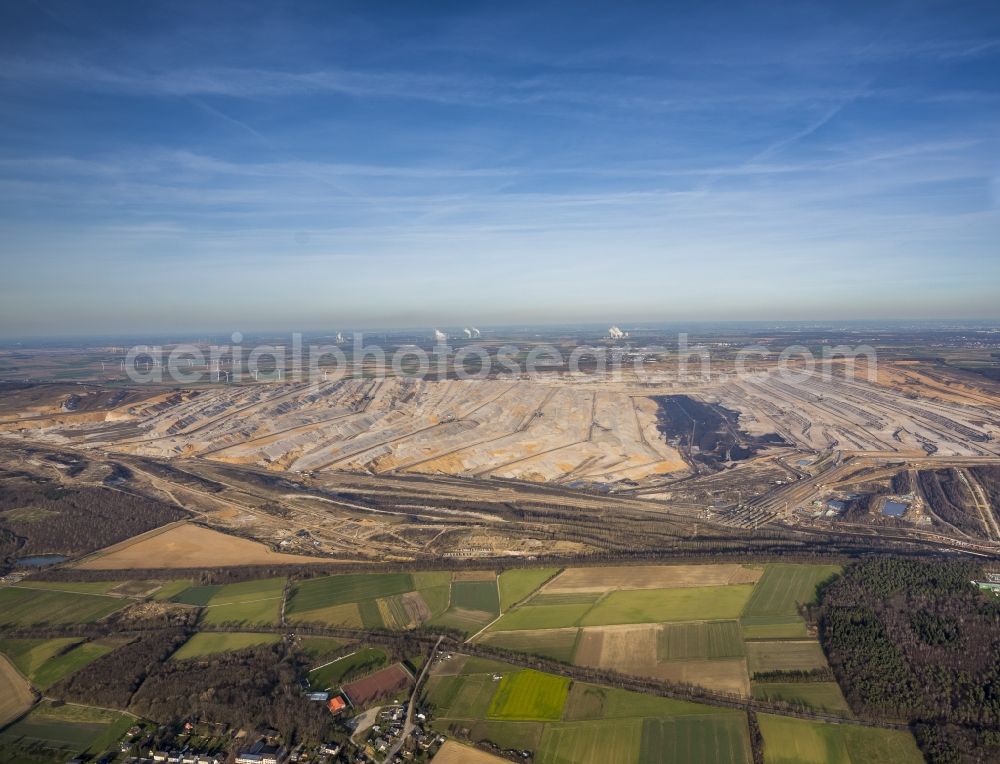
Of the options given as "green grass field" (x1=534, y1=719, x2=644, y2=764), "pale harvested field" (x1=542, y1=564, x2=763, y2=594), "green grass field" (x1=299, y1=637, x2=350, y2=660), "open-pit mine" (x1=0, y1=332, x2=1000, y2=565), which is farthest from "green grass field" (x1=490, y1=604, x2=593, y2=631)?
"open-pit mine" (x1=0, y1=332, x2=1000, y2=565)

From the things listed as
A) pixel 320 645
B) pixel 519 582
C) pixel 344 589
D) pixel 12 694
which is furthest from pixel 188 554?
pixel 519 582

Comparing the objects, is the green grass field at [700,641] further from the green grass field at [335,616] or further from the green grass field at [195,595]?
the green grass field at [195,595]

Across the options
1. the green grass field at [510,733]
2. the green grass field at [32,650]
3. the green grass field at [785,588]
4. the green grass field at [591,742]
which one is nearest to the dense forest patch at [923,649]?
the green grass field at [785,588]

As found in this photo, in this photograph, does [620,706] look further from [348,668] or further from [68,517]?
[68,517]

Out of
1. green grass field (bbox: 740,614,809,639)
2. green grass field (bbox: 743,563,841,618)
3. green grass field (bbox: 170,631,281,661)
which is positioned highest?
green grass field (bbox: 743,563,841,618)

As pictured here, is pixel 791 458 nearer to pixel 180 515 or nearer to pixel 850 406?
pixel 850 406

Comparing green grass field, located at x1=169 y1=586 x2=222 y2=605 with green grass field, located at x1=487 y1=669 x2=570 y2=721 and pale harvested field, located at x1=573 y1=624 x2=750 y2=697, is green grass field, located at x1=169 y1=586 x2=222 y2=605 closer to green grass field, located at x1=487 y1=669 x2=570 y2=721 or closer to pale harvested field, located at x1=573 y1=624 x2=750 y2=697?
green grass field, located at x1=487 y1=669 x2=570 y2=721
